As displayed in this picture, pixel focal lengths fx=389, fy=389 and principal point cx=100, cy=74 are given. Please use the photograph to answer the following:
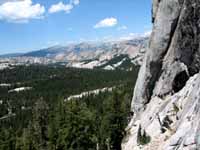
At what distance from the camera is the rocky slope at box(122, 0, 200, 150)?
47781 millimetres

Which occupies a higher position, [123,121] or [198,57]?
[198,57]

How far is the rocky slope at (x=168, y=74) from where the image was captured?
157ft

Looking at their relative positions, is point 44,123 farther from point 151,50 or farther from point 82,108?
point 151,50

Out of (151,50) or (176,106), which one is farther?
(151,50)

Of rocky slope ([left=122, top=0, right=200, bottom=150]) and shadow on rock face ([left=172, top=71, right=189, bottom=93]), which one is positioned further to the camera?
shadow on rock face ([left=172, top=71, right=189, bottom=93])

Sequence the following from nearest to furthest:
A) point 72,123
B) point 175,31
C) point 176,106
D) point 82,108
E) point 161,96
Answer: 1. point 176,106
2. point 175,31
3. point 161,96
4. point 72,123
5. point 82,108

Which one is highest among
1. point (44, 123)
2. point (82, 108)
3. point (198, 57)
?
point (198, 57)

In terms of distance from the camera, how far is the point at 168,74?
56844 millimetres

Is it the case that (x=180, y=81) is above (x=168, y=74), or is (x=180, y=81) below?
below

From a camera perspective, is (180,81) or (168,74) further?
(168,74)

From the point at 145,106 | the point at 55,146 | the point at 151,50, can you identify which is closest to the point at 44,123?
the point at 55,146

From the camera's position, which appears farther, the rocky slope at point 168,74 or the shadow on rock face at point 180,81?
the shadow on rock face at point 180,81

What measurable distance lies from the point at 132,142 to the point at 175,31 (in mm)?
17812

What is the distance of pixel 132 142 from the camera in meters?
58.9
